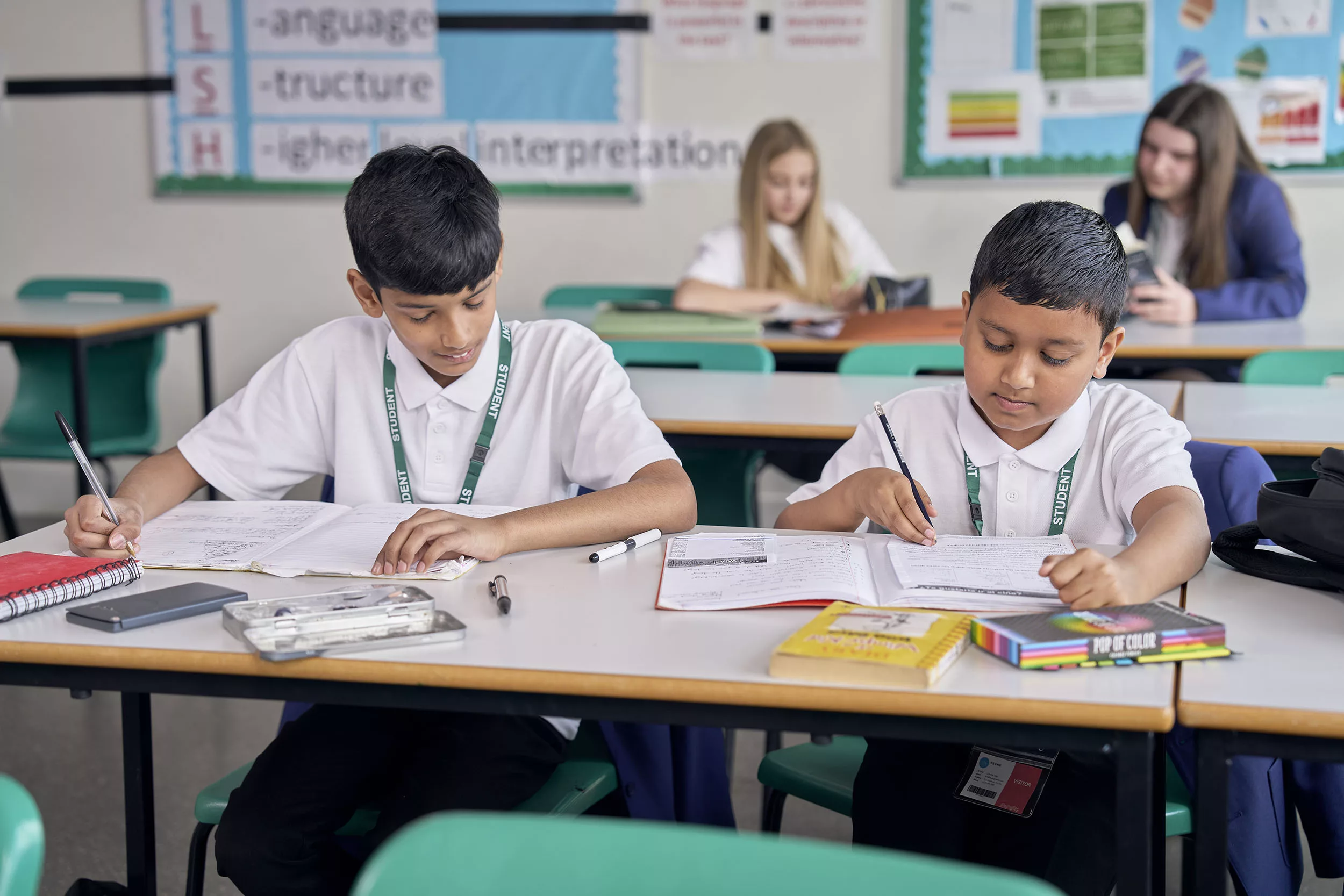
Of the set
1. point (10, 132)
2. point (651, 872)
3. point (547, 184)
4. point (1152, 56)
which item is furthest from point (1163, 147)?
point (10, 132)

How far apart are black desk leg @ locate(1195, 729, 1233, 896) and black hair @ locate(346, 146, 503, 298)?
0.96 m

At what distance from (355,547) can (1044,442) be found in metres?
0.84

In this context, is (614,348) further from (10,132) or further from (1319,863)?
(10,132)

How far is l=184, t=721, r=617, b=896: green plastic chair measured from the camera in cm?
138

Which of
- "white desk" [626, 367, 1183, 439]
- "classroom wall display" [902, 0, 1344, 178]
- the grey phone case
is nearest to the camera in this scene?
the grey phone case

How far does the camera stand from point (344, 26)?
4.62 m

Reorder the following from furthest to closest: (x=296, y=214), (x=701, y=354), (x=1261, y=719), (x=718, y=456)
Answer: (x=296, y=214) < (x=701, y=354) < (x=718, y=456) < (x=1261, y=719)

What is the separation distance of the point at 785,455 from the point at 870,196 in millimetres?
1804

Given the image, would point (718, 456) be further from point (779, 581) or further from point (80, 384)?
point (80, 384)

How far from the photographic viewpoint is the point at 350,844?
1.38 meters

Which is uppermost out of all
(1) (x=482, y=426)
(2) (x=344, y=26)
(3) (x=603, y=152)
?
(2) (x=344, y=26)

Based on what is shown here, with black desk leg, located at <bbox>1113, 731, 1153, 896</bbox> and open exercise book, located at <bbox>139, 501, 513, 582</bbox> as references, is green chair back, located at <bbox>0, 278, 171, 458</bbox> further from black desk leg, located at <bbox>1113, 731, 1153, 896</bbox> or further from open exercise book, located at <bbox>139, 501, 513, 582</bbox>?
black desk leg, located at <bbox>1113, 731, 1153, 896</bbox>

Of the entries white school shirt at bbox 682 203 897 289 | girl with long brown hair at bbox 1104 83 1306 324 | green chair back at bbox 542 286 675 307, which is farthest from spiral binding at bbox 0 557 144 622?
girl with long brown hair at bbox 1104 83 1306 324

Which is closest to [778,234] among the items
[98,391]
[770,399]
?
[770,399]
